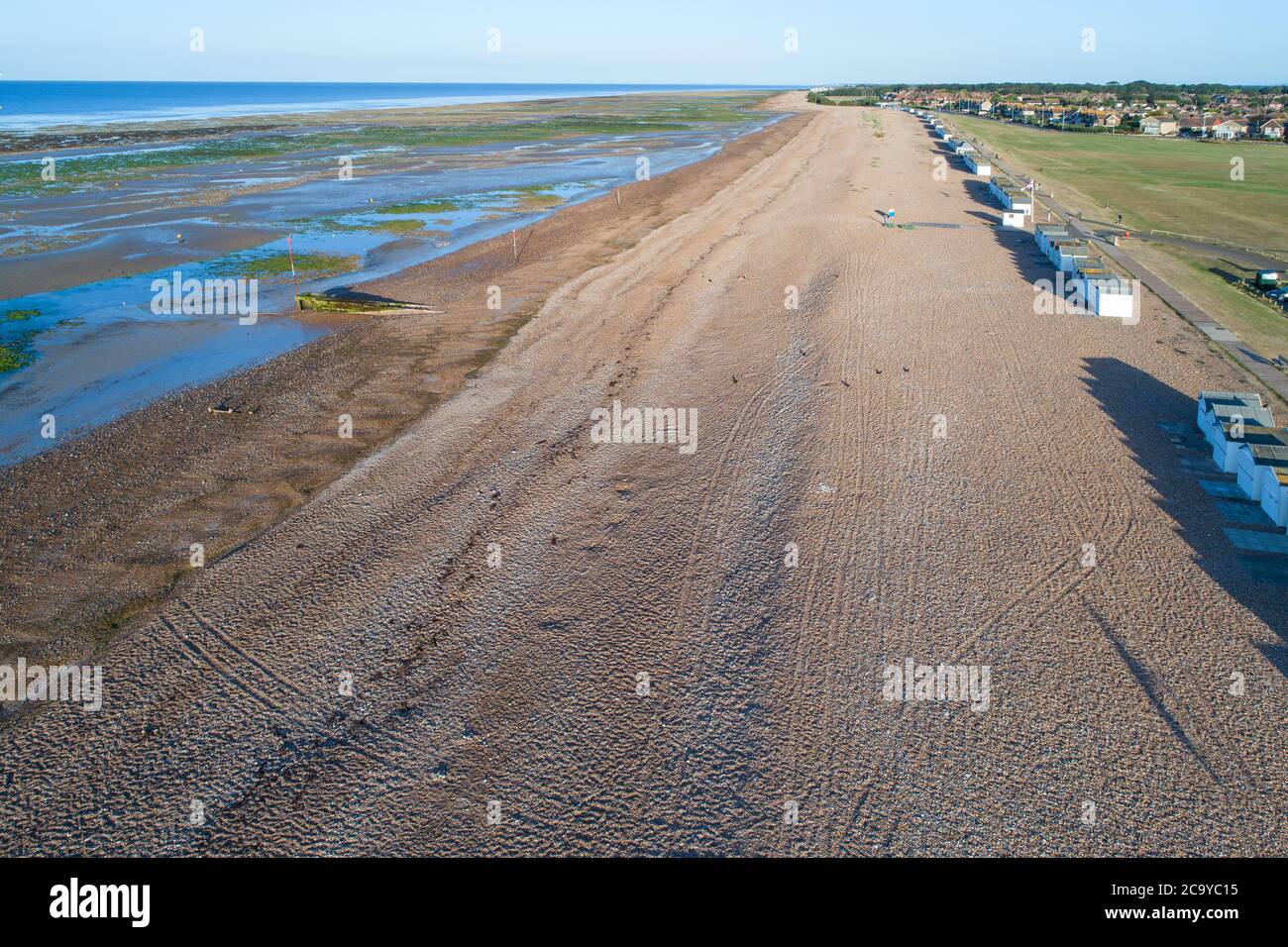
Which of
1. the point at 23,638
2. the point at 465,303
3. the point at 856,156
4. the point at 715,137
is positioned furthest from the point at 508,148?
the point at 23,638

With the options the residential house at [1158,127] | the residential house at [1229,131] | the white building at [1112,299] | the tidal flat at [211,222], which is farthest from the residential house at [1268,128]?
the white building at [1112,299]

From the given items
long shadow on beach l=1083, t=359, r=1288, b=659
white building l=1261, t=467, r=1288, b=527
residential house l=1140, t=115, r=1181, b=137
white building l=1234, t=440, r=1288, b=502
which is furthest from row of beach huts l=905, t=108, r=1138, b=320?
residential house l=1140, t=115, r=1181, b=137

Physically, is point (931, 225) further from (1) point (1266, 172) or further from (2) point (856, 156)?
A: (1) point (1266, 172)

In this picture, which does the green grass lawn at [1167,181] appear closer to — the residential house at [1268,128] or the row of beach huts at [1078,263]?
the row of beach huts at [1078,263]

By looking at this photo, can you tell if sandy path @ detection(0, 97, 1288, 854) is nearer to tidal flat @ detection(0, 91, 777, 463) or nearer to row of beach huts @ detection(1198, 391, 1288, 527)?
row of beach huts @ detection(1198, 391, 1288, 527)
